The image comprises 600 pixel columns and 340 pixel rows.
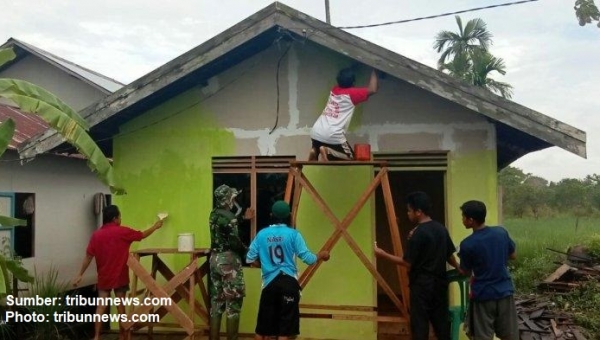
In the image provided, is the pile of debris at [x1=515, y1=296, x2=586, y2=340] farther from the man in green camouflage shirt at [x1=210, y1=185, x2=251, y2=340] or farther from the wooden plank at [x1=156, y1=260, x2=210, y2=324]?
the wooden plank at [x1=156, y1=260, x2=210, y2=324]

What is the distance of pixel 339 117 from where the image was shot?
625 centimetres

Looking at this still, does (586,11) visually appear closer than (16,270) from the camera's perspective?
Yes

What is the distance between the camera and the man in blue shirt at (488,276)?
504cm

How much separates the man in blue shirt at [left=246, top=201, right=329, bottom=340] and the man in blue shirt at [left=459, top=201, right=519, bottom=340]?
151cm

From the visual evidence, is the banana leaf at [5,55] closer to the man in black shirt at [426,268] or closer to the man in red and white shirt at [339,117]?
the man in red and white shirt at [339,117]

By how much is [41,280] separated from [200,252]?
4271mm

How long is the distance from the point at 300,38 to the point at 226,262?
9.35 feet

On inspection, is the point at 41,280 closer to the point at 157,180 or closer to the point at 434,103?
the point at 157,180

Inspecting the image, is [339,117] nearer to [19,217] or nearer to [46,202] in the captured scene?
[19,217]

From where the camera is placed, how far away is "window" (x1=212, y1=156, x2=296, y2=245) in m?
7.07

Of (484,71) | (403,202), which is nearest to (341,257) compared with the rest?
(403,202)

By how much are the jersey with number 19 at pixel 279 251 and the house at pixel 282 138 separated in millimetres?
967

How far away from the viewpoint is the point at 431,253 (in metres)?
5.20

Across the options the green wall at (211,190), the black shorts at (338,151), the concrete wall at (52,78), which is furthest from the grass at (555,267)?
the concrete wall at (52,78)
